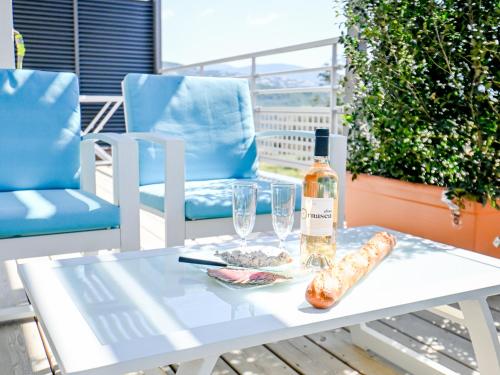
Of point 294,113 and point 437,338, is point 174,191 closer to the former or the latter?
point 437,338

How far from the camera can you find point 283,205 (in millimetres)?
1143

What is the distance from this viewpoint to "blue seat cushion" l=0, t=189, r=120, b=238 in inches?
61.8

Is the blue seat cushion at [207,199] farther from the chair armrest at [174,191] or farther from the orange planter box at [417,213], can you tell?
the orange planter box at [417,213]

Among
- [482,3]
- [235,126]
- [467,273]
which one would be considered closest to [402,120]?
[482,3]

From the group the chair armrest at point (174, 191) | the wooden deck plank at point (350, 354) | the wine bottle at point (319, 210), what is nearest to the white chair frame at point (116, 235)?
the chair armrest at point (174, 191)

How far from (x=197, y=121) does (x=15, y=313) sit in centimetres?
103

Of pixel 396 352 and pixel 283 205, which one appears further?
pixel 396 352

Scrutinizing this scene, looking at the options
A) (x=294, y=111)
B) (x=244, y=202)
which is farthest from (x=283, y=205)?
(x=294, y=111)

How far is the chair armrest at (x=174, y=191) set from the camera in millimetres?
1845

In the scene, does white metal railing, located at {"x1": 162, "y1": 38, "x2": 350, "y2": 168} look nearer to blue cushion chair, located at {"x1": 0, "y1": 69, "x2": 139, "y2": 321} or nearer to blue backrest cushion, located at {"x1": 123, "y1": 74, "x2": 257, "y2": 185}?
blue backrest cushion, located at {"x1": 123, "y1": 74, "x2": 257, "y2": 185}

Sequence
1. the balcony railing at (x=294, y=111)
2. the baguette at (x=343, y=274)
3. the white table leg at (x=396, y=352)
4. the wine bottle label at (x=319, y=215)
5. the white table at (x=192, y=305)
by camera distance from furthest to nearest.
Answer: the balcony railing at (x=294, y=111) < the white table leg at (x=396, y=352) < the wine bottle label at (x=319, y=215) < the baguette at (x=343, y=274) < the white table at (x=192, y=305)

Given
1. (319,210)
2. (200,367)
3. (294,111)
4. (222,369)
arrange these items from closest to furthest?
(200,367) < (319,210) < (222,369) < (294,111)

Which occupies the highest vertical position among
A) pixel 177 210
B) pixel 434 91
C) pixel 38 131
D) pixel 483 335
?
pixel 434 91

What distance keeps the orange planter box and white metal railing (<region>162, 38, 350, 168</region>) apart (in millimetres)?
602
